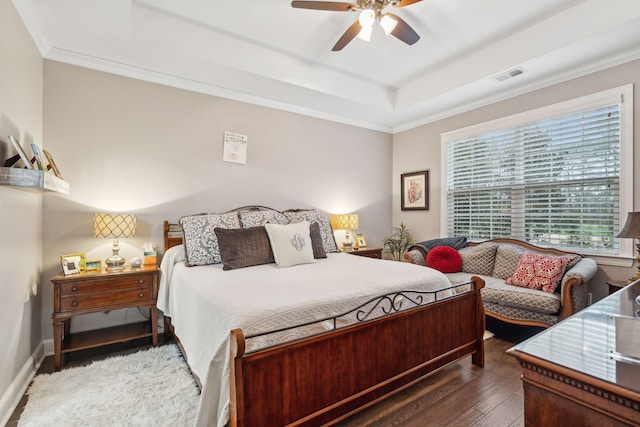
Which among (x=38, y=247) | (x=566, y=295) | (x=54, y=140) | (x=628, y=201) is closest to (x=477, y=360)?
(x=566, y=295)

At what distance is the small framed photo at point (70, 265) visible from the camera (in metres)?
Result: 2.47

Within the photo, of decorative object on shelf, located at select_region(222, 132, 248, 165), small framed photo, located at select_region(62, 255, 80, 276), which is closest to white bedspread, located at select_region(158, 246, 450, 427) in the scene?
small framed photo, located at select_region(62, 255, 80, 276)

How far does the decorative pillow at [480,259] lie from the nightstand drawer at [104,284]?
11.1 feet

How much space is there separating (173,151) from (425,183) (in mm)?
3425

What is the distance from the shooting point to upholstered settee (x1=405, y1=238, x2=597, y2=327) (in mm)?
2614

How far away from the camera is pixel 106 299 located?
8.22ft

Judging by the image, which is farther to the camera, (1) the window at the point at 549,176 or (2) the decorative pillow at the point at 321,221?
(2) the decorative pillow at the point at 321,221

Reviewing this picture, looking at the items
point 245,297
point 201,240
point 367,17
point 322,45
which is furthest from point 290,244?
point 322,45

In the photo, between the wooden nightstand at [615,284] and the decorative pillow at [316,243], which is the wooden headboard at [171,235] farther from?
the wooden nightstand at [615,284]

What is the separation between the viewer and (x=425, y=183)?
4.61 meters

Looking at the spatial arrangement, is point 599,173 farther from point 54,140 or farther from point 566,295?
point 54,140

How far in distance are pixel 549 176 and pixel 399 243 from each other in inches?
80.3

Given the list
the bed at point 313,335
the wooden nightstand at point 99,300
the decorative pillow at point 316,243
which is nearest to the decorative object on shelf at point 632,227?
the bed at point 313,335

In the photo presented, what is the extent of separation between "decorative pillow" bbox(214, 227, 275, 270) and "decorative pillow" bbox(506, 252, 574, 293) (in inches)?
96.3
